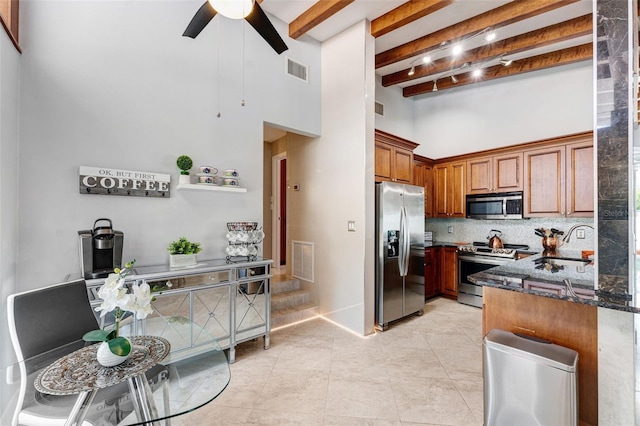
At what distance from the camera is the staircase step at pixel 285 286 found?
4066 mm

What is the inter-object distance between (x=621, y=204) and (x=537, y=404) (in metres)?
1.17

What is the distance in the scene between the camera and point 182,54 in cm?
285

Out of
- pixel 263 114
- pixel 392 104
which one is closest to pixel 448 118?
pixel 392 104

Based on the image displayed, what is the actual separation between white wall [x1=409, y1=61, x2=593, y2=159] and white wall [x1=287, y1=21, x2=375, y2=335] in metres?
2.56

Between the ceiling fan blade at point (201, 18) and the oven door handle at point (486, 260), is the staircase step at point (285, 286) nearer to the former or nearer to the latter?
the oven door handle at point (486, 260)

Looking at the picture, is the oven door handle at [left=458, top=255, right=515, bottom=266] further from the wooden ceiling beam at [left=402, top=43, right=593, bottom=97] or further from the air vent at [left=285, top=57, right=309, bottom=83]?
the air vent at [left=285, top=57, right=309, bottom=83]

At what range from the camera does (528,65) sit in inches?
163

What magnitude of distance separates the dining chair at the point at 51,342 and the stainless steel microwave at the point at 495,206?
15.4ft

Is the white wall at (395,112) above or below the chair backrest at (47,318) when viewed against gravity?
above

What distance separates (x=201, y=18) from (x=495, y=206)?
452cm

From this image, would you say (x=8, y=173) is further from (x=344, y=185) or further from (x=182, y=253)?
(x=344, y=185)

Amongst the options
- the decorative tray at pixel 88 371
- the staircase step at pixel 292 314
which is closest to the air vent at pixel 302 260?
the staircase step at pixel 292 314

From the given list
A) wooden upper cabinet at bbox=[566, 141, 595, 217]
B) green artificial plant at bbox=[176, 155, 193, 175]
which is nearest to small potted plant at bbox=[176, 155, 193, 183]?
green artificial plant at bbox=[176, 155, 193, 175]

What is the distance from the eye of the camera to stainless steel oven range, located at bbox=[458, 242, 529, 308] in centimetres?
407
